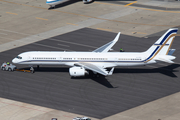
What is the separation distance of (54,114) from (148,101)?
58.3ft

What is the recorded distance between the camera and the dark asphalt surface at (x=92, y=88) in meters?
61.1

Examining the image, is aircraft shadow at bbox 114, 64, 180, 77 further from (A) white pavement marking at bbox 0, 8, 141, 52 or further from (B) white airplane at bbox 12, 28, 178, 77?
(A) white pavement marking at bbox 0, 8, 141, 52

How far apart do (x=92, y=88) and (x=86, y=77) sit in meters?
5.58

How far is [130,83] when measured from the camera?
6944 cm

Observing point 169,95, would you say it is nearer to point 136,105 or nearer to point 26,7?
point 136,105

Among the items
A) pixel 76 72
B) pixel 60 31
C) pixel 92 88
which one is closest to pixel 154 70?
pixel 92 88

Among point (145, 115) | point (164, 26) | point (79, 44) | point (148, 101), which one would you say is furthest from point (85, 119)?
point (164, 26)

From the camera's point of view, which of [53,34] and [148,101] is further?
[53,34]

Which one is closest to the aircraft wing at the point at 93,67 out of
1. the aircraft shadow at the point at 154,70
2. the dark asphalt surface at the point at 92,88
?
the dark asphalt surface at the point at 92,88

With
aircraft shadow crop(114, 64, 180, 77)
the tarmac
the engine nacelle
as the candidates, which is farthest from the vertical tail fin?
the engine nacelle

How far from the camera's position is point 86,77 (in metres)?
72.5

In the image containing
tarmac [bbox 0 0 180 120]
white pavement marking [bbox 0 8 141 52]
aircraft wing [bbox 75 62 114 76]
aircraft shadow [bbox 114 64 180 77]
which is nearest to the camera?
tarmac [bbox 0 0 180 120]

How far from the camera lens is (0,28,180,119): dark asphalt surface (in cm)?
6106

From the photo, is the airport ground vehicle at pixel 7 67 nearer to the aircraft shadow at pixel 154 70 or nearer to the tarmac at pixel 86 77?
the tarmac at pixel 86 77
